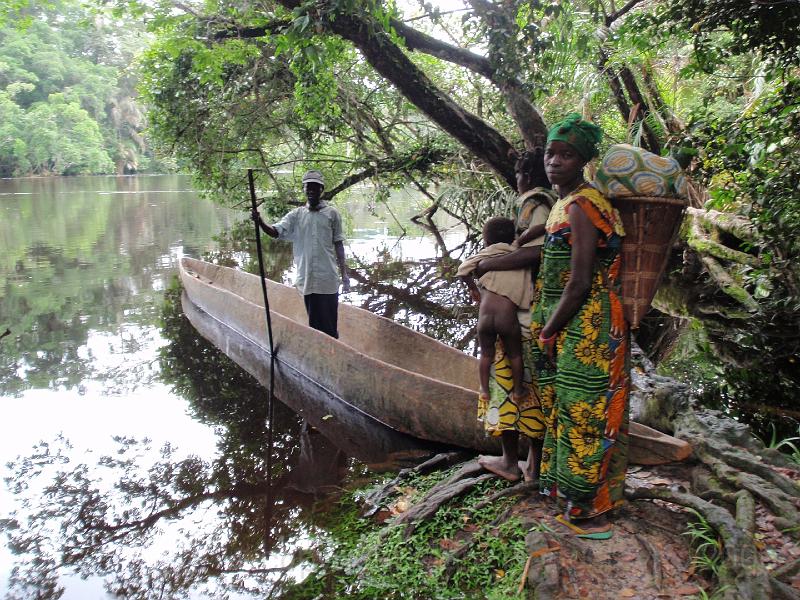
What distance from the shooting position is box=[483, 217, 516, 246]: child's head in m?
2.49

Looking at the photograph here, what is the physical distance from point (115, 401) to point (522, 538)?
3917 millimetres

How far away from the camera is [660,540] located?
2.24 metres

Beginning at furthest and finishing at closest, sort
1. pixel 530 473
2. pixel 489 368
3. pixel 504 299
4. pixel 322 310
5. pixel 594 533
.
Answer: pixel 322 310 → pixel 530 473 → pixel 489 368 → pixel 504 299 → pixel 594 533

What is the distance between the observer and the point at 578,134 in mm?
2041

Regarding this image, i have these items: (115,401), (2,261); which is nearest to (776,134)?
(115,401)

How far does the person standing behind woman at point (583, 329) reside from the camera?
79.9 inches

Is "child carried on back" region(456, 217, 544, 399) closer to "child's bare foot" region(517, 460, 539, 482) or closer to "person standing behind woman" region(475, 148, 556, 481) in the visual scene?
"person standing behind woman" region(475, 148, 556, 481)

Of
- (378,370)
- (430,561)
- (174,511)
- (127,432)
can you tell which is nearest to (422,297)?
(378,370)

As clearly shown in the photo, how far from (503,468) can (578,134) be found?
1.52 m

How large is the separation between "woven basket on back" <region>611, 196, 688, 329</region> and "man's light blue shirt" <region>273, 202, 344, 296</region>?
3.05m

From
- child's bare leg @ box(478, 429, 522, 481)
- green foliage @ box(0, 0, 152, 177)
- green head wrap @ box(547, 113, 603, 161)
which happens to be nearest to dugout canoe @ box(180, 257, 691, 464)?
child's bare leg @ box(478, 429, 522, 481)

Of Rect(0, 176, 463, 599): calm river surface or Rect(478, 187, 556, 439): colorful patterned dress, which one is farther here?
Rect(0, 176, 463, 599): calm river surface

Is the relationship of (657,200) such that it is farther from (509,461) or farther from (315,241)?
(315,241)

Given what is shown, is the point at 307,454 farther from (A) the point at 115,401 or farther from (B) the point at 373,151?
(B) the point at 373,151
